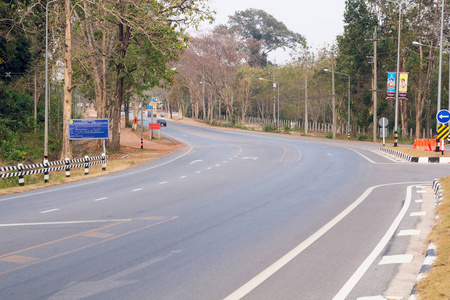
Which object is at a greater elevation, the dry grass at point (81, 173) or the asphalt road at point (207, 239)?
the asphalt road at point (207, 239)

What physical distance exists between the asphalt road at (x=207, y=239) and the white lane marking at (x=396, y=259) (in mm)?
149

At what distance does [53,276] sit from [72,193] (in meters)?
10.9

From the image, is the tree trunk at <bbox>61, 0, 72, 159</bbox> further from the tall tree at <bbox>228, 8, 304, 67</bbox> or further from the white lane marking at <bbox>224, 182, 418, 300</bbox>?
the tall tree at <bbox>228, 8, 304, 67</bbox>

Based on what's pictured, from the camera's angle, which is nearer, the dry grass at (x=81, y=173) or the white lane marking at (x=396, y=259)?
the white lane marking at (x=396, y=259)

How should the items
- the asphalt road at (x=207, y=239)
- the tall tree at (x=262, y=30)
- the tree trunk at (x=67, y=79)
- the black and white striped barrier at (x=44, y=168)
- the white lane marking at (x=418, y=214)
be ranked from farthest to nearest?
the tall tree at (x=262, y=30)
the tree trunk at (x=67, y=79)
the black and white striped barrier at (x=44, y=168)
the white lane marking at (x=418, y=214)
the asphalt road at (x=207, y=239)

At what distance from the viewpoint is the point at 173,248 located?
30.0 ft

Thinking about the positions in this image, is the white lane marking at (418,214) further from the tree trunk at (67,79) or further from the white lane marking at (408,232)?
the tree trunk at (67,79)

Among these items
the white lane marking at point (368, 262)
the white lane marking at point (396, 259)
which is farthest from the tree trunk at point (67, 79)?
the white lane marking at point (396, 259)

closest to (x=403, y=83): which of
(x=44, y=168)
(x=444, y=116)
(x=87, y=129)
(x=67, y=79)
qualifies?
(x=444, y=116)

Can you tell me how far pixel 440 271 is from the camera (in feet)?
22.8

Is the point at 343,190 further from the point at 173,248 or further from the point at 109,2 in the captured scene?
the point at 109,2

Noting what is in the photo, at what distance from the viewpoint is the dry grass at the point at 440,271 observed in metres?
6.07

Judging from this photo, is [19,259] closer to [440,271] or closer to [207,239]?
[207,239]

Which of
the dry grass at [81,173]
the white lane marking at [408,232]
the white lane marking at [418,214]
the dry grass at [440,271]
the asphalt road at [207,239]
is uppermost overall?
the dry grass at [440,271]
